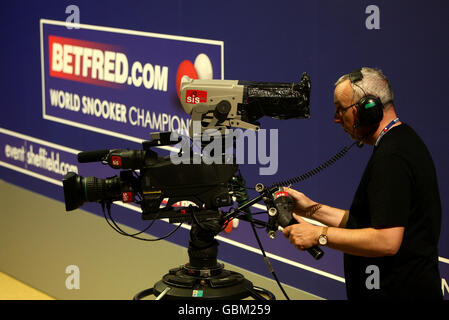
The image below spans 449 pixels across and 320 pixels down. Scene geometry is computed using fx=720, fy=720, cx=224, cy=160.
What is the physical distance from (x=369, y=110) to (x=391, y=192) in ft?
0.92

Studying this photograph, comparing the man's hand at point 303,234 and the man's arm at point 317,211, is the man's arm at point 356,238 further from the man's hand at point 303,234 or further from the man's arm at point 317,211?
the man's arm at point 317,211

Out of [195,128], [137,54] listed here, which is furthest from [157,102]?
[195,128]

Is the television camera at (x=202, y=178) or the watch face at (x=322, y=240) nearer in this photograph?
the watch face at (x=322, y=240)

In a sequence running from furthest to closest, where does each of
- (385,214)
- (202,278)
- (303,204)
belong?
(303,204) < (202,278) < (385,214)

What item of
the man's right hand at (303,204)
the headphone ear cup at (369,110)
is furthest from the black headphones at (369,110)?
the man's right hand at (303,204)

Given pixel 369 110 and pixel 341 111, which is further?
pixel 341 111

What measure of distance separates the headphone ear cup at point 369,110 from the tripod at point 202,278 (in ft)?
2.00

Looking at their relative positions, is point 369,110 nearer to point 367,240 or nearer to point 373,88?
point 373,88

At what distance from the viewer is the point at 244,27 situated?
11.6 ft

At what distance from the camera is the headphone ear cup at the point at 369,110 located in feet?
7.72

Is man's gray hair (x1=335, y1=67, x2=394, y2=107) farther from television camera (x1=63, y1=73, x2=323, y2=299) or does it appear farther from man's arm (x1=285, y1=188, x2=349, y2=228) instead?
man's arm (x1=285, y1=188, x2=349, y2=228)

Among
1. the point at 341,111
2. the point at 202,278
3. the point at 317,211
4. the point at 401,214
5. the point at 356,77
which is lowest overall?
the point at 202,278

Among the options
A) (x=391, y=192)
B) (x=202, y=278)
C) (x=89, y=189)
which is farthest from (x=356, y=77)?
(x=89, y=189)

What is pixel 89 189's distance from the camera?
2545 mm
